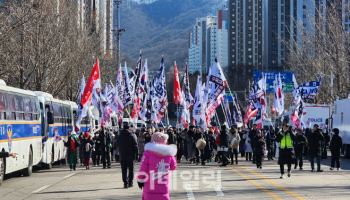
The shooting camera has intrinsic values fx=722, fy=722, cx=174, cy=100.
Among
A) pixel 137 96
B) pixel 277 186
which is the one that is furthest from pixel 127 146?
pixel 137 96

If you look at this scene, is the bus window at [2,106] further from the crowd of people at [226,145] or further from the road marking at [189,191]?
the road marking at [189,191]

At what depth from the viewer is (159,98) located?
141 feet

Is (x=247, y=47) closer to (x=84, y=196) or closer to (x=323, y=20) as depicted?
(x=323, y=20)

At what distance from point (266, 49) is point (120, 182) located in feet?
397

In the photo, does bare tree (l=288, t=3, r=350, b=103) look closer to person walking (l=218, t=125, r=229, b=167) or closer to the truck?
the truck

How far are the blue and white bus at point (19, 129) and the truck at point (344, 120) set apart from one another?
1863 centimetres

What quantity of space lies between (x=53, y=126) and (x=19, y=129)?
7.66 metres

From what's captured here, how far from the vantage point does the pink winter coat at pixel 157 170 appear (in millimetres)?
10727

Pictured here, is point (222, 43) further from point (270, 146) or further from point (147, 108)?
point (270, 146)

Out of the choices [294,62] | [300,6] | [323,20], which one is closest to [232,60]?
[300,6]

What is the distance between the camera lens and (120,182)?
2145 cm

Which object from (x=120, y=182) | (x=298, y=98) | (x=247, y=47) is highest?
(x=247, y=47)

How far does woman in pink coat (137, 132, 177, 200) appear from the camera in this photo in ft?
35.2

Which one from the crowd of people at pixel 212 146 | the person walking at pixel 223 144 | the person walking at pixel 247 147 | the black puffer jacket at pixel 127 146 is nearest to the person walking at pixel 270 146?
the crowd of people at pixel 212 146
